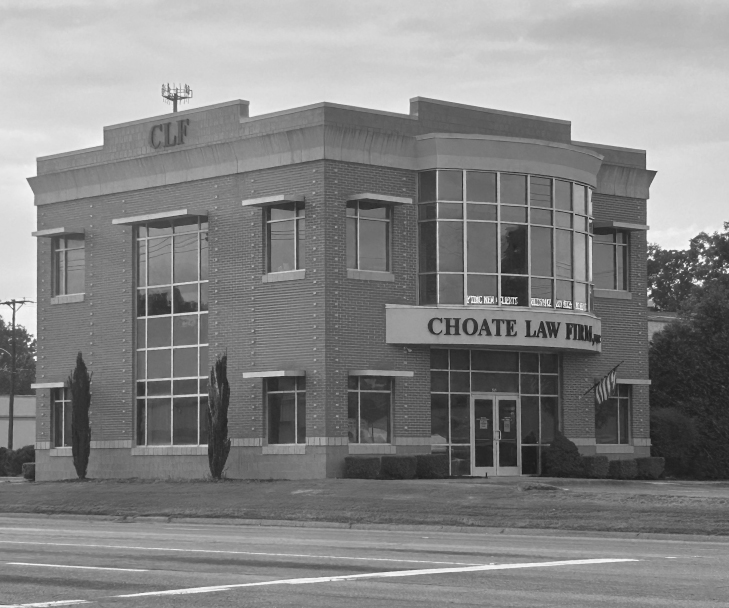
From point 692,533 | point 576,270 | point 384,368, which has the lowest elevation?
point 692,533

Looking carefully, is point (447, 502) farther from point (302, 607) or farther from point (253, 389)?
point (302, 607)

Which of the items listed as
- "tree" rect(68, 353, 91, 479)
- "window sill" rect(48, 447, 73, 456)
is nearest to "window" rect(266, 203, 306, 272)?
"tree" rect(68, 353, 91, 479)

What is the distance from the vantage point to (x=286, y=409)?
39.2m

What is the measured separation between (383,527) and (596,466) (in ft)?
49.4

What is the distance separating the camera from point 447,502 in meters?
29.5

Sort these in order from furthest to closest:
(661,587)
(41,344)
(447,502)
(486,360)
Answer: (41,344) < (486,360) < (447,502) < (661,587)

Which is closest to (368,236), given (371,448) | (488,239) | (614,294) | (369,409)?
(488,239)

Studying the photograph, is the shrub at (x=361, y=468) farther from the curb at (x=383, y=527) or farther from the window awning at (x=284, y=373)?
the curb at (x=383, y=527)

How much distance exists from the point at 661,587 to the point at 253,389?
25.7 metres

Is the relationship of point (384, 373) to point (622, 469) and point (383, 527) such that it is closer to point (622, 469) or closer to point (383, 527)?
point (622, 469)

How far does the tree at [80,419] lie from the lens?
140 ft

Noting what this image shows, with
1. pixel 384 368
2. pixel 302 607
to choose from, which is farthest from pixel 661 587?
pixel 384 368

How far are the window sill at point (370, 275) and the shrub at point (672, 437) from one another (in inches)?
468

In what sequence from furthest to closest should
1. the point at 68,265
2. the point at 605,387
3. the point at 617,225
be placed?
1. the point at 68,265
2. the point at 617,225
3. the point at 605,387
